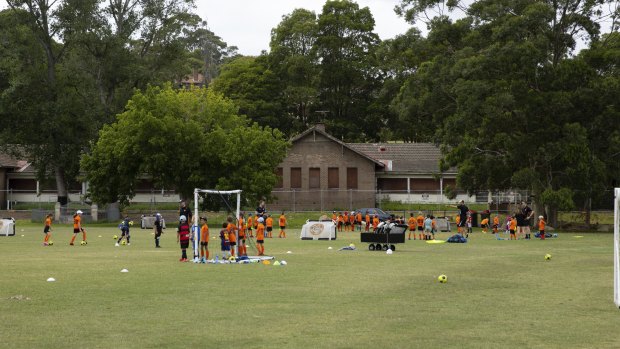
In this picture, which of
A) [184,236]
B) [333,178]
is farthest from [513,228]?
[333,178]

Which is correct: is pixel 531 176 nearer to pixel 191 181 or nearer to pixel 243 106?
pixel 191 181

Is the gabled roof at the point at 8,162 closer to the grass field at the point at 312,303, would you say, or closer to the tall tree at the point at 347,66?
the tall tree at the point at 347,66

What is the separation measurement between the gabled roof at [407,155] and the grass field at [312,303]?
51.5 m

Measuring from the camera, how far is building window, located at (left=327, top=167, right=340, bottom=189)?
80188 millimetres

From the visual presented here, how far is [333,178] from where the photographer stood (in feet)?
263

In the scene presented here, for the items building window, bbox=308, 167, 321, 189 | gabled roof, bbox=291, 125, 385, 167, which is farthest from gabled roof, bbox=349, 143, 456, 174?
building window, bbox=308, 167, 321, 189

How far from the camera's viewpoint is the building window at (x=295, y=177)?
3174 inches

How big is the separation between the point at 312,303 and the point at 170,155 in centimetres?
4725

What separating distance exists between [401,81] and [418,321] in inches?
2830

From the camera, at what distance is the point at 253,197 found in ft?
210

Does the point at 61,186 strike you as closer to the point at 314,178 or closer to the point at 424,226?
the point at 314,178

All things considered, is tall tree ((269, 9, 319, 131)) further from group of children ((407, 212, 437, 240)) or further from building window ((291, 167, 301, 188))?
group of children ((407, 212, 437, 240))

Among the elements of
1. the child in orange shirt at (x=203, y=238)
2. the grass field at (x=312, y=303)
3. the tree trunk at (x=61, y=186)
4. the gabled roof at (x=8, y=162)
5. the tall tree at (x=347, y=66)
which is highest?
the tall tree at (x=347, y=66)

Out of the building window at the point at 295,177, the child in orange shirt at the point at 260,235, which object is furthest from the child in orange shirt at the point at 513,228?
the building window at the point at 295,177
